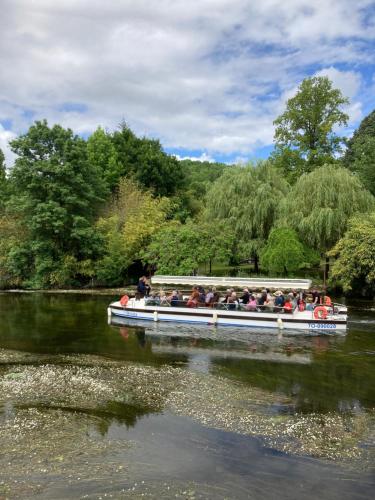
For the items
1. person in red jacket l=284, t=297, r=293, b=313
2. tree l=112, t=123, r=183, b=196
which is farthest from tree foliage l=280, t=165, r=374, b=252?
tree l=112, t=123, r=183, b=196

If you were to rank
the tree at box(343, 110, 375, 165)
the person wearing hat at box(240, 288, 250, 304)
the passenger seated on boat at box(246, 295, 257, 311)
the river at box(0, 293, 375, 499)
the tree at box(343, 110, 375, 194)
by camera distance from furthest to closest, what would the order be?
1. the tree at box(343, 110, 375, 165)
2. the tree at box(343, 110, 375, 194)
3. the person wearing hat at box(240, 288, 250, 304)
4. the passenger seated on boat at box(246, 295, 257, 311)
5. the river at box(0, 293, 375, 499)

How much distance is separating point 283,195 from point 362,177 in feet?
41.2

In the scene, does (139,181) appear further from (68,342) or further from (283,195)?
(68,342)

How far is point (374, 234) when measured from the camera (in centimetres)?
2991

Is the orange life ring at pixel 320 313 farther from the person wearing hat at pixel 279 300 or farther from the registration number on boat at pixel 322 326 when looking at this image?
the person wearing hat at pixel 279 300

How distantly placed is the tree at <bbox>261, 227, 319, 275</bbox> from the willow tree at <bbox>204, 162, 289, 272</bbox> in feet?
11.6

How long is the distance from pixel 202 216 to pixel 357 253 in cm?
1734

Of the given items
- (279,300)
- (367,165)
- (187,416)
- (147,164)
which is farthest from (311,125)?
(187,416)

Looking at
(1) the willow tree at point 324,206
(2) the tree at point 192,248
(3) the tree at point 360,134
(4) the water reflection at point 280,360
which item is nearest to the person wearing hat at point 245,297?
(4) the water reflection at point 280,360

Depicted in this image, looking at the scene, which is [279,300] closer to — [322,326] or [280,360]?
[322,326]

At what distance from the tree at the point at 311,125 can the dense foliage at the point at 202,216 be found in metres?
0.11

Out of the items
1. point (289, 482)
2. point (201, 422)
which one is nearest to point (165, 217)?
point (201, 422)

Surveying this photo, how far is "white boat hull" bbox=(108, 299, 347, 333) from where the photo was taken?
23.4 meters

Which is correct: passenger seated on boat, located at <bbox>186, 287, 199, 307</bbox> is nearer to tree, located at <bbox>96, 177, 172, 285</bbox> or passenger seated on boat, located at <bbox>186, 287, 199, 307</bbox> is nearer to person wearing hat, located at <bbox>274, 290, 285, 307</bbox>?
person wearing hat, located at <bbox>274, 290, 285, 307</bbox>
